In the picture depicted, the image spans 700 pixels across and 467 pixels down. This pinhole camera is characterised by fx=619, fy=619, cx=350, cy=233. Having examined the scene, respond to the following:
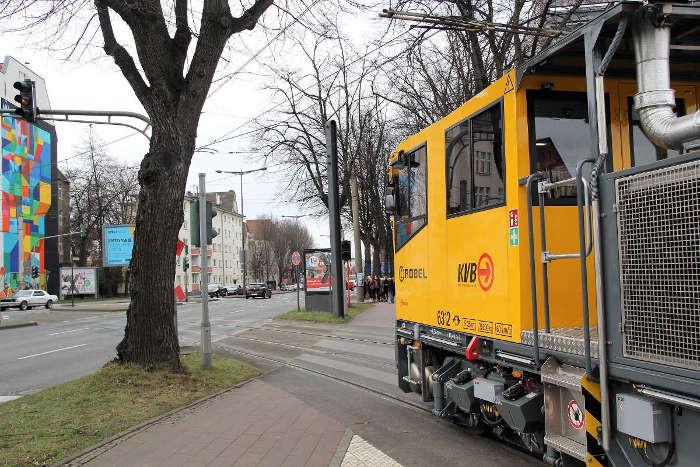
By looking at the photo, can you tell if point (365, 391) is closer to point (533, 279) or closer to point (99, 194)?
point (533, 279)

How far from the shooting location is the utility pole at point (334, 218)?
2316cm

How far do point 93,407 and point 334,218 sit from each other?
1657 centimetres

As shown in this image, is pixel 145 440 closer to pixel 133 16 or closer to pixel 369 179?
pixel 133 16

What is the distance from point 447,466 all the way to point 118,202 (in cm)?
6112

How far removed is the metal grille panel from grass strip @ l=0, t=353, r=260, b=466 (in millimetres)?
5196

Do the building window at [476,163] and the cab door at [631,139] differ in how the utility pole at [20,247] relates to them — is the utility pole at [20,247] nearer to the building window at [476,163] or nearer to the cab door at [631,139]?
the building window at [476,163]

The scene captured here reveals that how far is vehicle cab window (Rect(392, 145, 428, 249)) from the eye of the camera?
711cm

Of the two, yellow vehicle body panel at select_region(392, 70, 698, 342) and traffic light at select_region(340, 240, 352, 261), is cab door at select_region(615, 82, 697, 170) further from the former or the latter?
traffic light at select_region(340, 240, 352, 261)

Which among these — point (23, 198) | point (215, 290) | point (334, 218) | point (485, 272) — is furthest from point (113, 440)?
point (215, 290)

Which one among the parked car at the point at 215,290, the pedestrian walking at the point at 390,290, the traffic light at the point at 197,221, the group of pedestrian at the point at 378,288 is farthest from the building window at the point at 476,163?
the parked car at the point at 215,290

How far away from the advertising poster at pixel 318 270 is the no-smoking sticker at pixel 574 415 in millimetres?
21855

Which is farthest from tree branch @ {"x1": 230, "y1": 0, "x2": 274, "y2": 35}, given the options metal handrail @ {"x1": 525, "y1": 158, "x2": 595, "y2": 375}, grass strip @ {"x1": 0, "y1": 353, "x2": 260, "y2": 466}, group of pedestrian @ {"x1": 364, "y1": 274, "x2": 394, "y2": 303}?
group of pedestrian @ {"x1": 364, "y1": 274, "x2": 394, "y2": 303}

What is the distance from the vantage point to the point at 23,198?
179 ft

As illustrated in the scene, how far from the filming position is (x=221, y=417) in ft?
25.1
